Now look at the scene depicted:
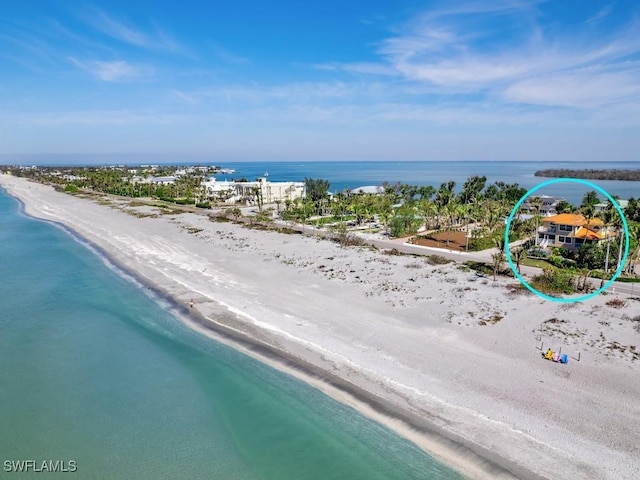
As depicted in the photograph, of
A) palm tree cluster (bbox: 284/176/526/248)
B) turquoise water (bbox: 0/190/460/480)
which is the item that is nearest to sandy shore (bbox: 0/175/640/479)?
turquoise water (bbox: 0/190/460/480)

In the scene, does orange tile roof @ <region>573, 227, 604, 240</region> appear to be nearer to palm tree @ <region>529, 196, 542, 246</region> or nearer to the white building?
palm tree @ <region>529, 196, 542, 246</region>

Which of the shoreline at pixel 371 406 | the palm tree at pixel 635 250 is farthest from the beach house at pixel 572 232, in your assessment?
the shoreline at pixel 371 406

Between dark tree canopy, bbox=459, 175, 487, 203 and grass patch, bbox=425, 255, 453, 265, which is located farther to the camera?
dark tree canopy, bbox=459, 175, 487, 203

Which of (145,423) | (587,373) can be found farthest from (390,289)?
(145,423)

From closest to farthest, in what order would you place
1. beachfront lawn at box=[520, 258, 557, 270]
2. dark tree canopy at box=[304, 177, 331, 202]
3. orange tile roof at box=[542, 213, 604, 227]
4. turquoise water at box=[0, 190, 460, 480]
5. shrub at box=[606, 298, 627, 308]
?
turquoise water at box=[0, 190, 460, 480] < shrub at box=[606, 298, 627, 308] < beachfront lawn at box=[520, 258, 557, 270] < orange tile roof at box=[542, 213, 604, 227] < dark tree canopy at box=[304, 177, 331, 202]

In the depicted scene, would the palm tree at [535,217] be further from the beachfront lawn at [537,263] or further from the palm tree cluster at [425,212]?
the beachfront lawn at [537,263]

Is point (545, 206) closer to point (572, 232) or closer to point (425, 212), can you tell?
point (425, 212)
